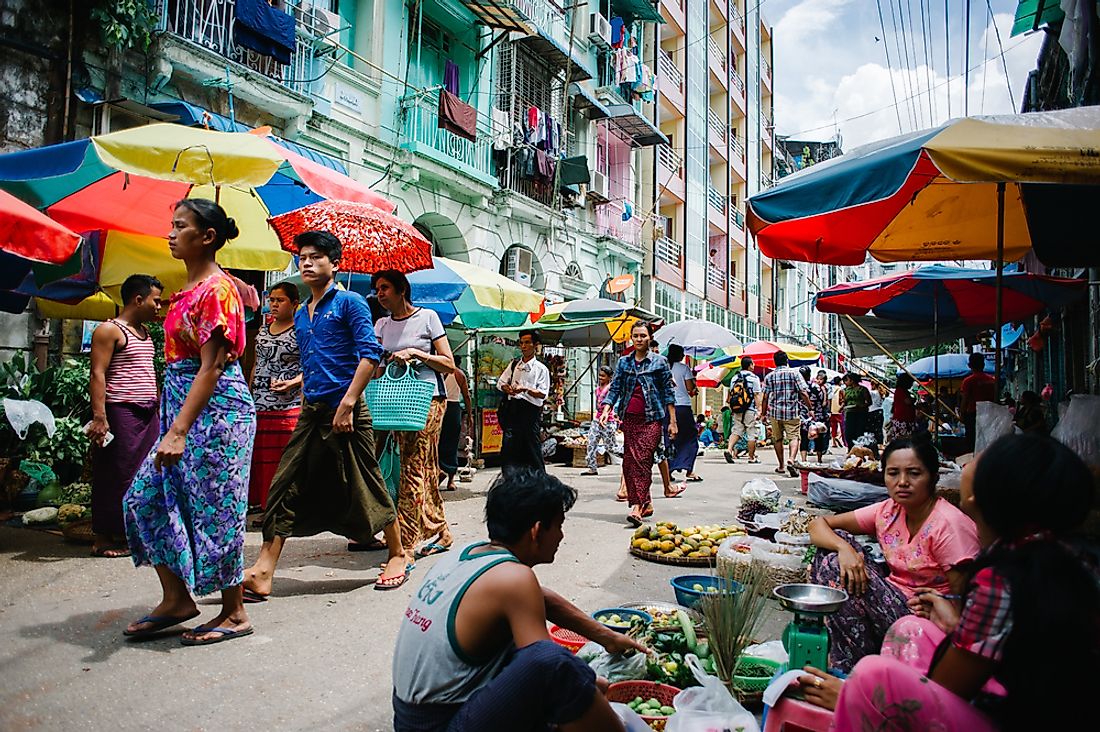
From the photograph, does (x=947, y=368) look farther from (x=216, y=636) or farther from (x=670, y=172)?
(x=216, y=636)

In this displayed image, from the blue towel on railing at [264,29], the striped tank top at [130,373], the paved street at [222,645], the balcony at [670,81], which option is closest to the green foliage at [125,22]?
the blue towel on railing at [264,29]

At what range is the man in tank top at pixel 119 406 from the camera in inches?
204

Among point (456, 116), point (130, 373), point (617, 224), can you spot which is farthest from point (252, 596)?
point (617, 224)

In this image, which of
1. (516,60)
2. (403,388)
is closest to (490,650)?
(403,388)

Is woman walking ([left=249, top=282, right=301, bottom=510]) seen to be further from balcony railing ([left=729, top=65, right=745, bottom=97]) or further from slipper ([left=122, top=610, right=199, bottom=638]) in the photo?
balcony railing ([left=729, top=65, right=745, bottom=97])

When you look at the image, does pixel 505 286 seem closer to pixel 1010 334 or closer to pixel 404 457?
pixel 404 457

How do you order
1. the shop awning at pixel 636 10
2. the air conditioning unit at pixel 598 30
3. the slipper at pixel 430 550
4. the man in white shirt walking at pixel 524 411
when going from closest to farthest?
the slipper at pixel 430 550
the man in white shirt walking at pixel 524 411
the air conditioning unit at pixel 598 30
the shop awning at pixel 636 10

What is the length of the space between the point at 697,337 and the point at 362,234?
9.47 metres

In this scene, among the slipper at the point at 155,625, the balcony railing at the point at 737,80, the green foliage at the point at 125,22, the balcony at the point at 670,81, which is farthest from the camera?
the balcony railing at the point at 737,80

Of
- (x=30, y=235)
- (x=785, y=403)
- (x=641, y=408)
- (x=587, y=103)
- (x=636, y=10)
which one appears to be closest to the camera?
(x=30, y=235)

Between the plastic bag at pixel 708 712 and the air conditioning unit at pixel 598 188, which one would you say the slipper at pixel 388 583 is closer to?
the plastic bag at pixel 708 712

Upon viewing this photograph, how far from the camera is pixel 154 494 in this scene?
11.1ft

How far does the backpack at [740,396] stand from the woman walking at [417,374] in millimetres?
9784

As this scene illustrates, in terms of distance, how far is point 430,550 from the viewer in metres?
5.52
